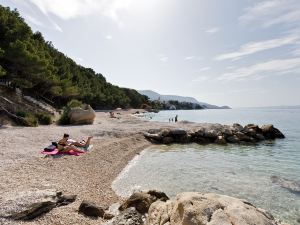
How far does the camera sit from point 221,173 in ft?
60.8

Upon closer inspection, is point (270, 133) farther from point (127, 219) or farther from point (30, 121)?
point (127, 219)

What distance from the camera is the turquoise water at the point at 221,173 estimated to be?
13.8m

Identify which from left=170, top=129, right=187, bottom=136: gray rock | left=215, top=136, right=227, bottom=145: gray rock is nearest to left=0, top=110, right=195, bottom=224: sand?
left=170, top=129, right=187, bottom=136: gray rock

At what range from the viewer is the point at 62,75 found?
68312 millimetres

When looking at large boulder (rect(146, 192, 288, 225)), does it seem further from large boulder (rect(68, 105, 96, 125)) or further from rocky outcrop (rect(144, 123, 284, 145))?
large boulder (rect(68, 105, 96, 125))

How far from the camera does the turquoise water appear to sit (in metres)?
13.8

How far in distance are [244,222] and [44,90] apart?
54997 millimetres

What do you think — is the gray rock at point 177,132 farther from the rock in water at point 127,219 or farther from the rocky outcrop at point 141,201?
the rock in water at point 127,219

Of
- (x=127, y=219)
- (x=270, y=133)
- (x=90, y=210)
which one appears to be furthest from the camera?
(x=270, y=133)

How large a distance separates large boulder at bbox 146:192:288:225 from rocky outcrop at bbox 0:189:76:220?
425cm

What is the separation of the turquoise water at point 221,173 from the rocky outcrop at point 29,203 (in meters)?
4.63

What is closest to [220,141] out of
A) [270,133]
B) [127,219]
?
[270,133]

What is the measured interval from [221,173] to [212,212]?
42.3 ft

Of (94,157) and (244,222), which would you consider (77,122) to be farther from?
(244,222)
